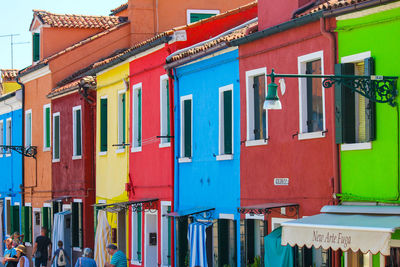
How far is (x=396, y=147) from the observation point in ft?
49.4

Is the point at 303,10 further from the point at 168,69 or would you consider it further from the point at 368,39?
the point at 168,69

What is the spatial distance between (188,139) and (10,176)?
17856 mm

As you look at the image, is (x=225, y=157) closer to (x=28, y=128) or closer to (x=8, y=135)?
(x=28, y=128)

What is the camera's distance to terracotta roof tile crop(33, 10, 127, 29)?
35.4 m

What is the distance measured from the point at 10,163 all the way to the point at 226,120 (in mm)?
20101

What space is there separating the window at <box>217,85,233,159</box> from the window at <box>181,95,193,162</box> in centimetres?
191

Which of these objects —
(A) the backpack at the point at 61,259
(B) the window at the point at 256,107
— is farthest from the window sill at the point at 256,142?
(A) the backpack at the point at 61,259

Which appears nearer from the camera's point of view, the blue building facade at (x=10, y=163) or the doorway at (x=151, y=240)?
the doorway at (x=151, y=240)

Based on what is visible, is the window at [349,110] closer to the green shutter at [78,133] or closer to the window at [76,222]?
the green shutter at [78,133]

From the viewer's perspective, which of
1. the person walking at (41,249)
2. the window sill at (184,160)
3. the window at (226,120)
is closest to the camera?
the window at (226,120)

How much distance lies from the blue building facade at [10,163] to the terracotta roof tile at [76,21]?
10.8 feet

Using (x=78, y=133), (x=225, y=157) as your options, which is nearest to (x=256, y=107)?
(x=225, y=157)

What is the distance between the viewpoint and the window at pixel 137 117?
25.8m

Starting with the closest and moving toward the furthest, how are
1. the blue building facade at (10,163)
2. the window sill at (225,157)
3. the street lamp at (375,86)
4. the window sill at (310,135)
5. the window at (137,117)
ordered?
the street lamp at (375,86) → the window sill at (310,135) → the window sill at (225,157) → the window at (137,117) → the blue building facade at (10,163)
